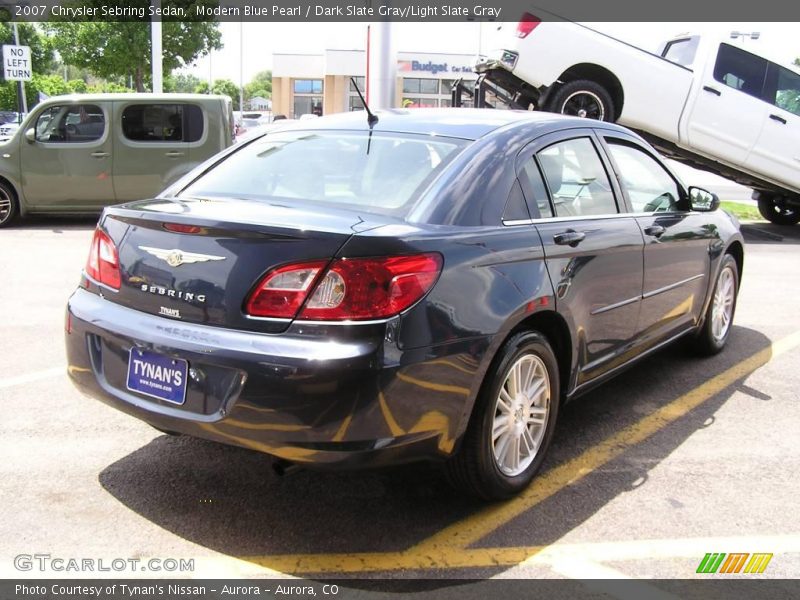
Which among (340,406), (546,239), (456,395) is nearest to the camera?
(340,406)

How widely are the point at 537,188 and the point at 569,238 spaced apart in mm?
264

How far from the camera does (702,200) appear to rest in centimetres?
501

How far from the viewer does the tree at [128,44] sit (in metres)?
29.4

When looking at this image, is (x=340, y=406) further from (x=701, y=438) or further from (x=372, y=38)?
(x=372, y=38)

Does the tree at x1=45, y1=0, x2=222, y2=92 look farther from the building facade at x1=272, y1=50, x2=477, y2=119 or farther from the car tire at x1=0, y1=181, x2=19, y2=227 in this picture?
the car tire at x1=0, y1=181, x2=19, y2=227

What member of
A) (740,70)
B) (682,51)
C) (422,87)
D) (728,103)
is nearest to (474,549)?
(728,103)

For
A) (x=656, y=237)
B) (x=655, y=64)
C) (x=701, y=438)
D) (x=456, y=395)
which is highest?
(x=655, y=64)

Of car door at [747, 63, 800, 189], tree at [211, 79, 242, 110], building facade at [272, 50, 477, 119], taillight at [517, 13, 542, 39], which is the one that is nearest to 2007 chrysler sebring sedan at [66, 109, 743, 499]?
taillight at [517, 13, 542, 39]

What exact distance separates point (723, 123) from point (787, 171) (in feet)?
4.14

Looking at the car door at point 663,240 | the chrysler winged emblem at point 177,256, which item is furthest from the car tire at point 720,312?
the chrysler winged emblem at point 177,256

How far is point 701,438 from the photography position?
405 centimetres

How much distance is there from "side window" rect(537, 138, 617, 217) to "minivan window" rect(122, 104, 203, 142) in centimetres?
815

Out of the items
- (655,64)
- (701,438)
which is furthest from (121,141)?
(701,438)

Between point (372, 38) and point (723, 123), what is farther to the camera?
point (723, 123)
